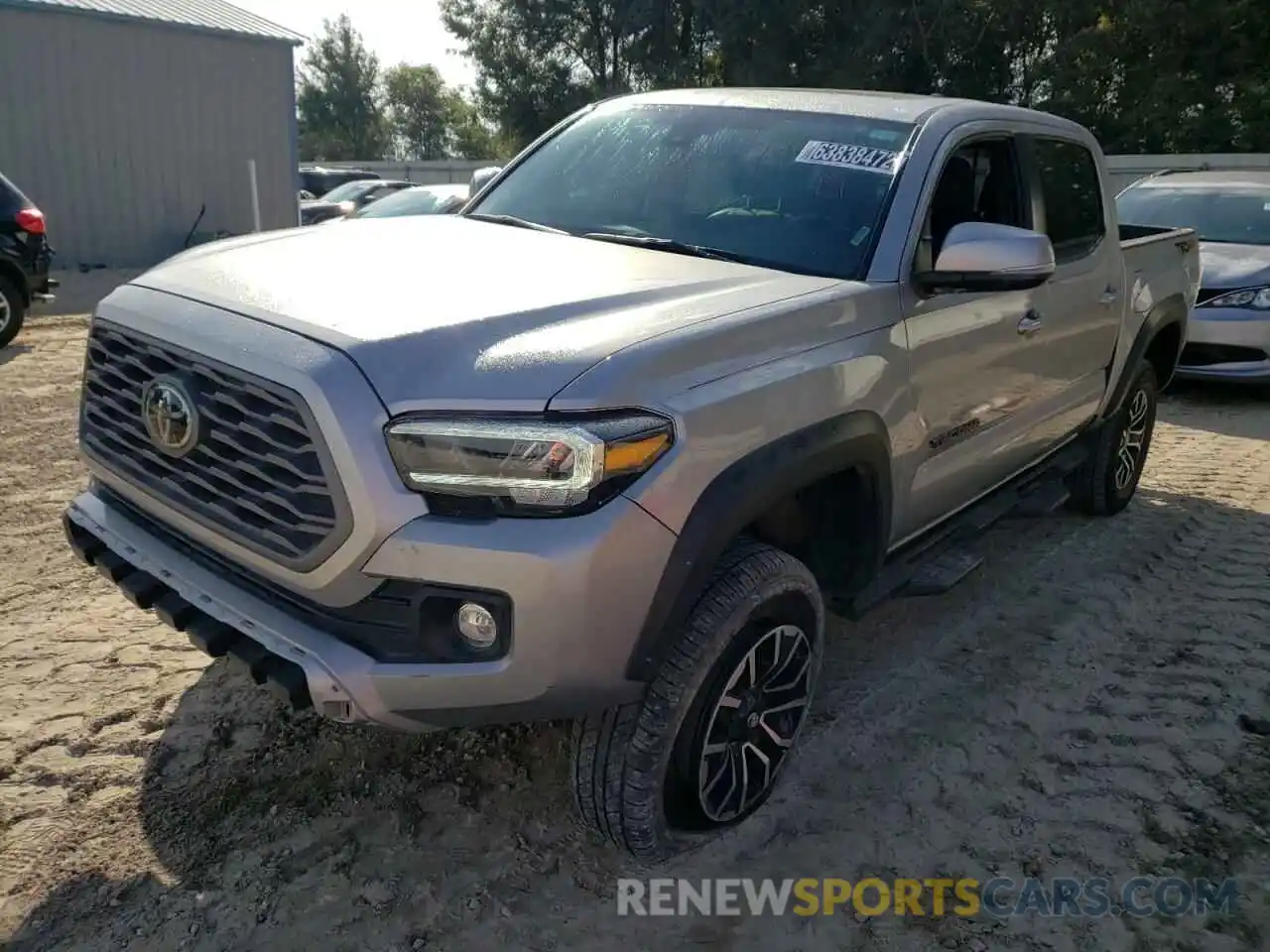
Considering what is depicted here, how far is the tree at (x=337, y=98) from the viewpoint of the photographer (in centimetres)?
6244

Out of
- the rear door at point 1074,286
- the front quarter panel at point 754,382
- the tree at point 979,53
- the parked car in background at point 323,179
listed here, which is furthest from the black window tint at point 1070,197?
the parked car in background at point 323,179

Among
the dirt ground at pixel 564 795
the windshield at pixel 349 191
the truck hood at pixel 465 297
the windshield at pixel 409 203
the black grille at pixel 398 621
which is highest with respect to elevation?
the truck hood at pixel 465 297

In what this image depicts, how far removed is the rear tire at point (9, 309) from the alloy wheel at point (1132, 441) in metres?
8.27

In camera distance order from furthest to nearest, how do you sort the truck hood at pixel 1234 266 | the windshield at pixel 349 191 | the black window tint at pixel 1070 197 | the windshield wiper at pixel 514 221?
the windshield at pixel 349 191 → the truck hood at pixel 1234 266 → the black window tint at pixel 1070 197 → the windshield wiper at pixel 514 221

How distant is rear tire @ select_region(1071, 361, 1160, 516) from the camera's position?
5262mm

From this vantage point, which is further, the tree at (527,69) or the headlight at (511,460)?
the tree at (527,69)

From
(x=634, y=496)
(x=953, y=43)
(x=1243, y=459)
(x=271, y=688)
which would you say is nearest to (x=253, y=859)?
(x=271, y=688)

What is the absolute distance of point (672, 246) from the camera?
3.28 m

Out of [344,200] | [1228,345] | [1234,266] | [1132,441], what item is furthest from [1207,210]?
[344,200]

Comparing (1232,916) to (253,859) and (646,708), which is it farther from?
(253,859)

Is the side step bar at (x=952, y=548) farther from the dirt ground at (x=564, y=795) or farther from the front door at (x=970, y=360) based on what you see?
the dirt ground at (x=564, y=795)

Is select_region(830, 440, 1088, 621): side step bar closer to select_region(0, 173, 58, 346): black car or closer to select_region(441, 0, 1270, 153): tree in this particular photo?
select_region(0, 173, 58, 346): black car

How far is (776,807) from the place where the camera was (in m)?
3.00

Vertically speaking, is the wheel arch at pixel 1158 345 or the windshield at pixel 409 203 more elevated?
the windshield at pixel 409 203
